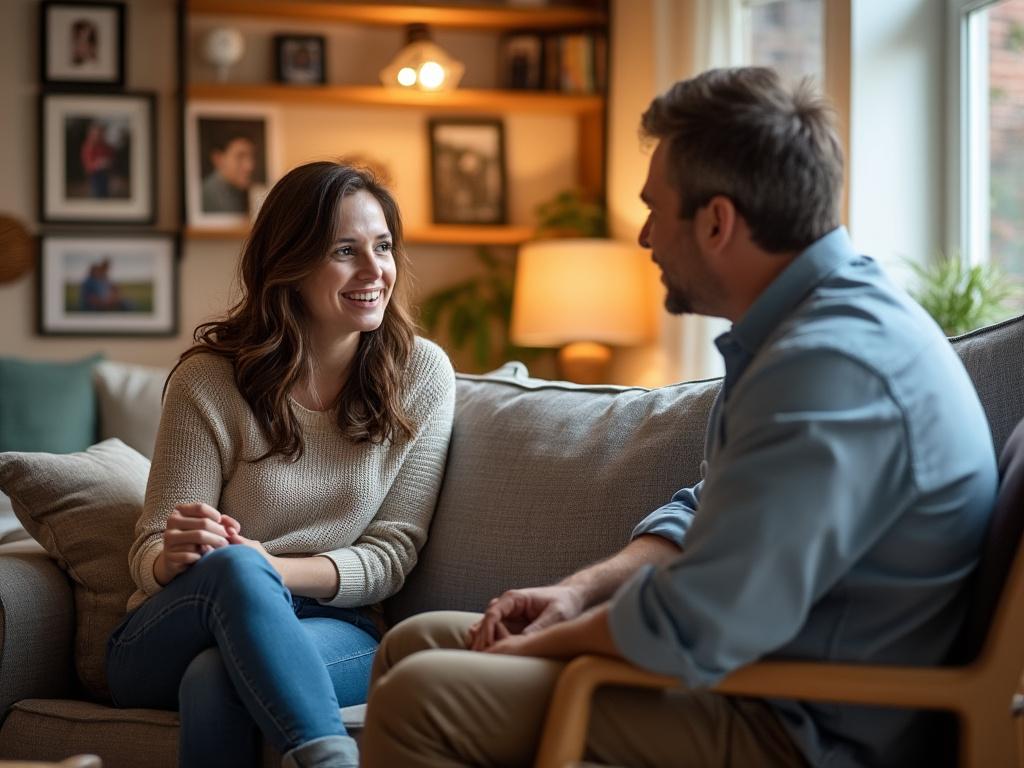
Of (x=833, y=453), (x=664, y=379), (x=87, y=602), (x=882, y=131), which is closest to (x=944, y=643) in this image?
(x=833, y=453)

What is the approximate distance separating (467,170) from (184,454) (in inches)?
113

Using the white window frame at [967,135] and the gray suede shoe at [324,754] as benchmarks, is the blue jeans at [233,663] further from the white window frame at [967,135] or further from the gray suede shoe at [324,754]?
the white window frame at [967,135]

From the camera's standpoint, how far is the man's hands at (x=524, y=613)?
5.27 ft

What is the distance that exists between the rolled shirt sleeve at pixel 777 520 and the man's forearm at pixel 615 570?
369 mm

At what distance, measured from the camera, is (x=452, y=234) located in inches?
184

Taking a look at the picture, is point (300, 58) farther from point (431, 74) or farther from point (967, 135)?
point (967, 135)

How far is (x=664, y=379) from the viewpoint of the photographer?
4.22 metres

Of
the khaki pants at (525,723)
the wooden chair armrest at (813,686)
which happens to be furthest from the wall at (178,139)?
the wooden chair armrest at (813,686)

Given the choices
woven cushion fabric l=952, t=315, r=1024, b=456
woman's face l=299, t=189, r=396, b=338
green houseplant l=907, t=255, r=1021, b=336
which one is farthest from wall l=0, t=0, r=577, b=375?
woven cushion fabric l=952, t=315, r=1024, b=456

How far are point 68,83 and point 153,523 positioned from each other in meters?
2.96

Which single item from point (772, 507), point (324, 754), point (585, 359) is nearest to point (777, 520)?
point (772, 507)

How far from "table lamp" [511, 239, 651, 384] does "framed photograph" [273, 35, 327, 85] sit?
1.08m

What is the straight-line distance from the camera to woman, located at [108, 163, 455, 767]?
1.90m

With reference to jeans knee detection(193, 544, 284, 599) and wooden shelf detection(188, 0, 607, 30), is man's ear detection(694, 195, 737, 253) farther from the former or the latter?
wooden shelf detection(188, 0, 607, 30)
